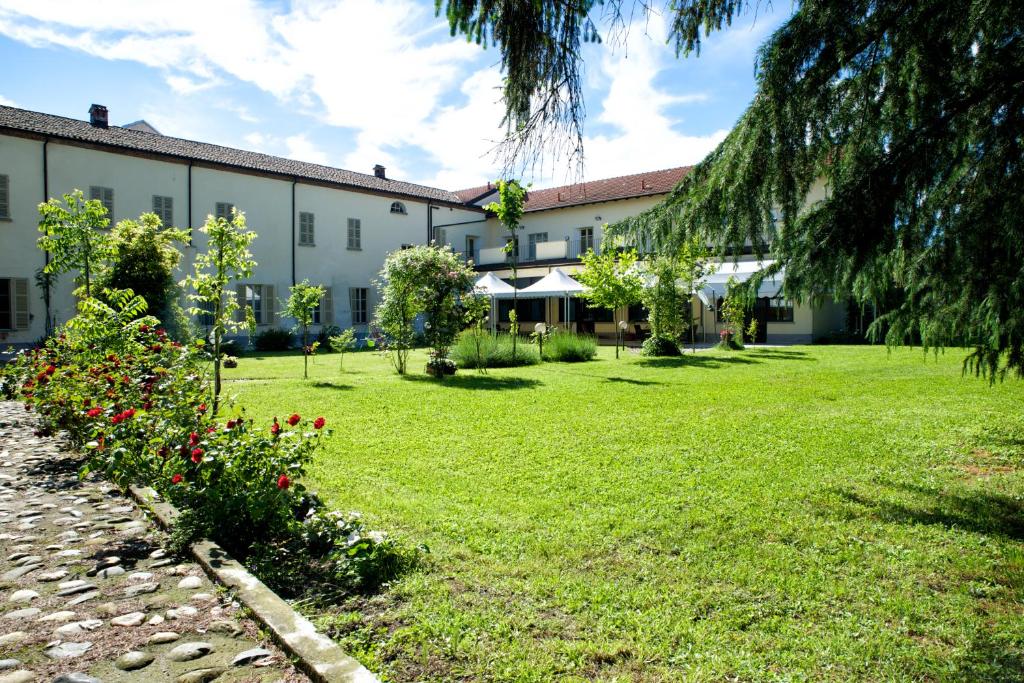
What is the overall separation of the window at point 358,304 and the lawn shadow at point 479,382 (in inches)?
643

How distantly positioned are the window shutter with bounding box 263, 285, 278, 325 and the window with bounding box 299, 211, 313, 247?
256cm

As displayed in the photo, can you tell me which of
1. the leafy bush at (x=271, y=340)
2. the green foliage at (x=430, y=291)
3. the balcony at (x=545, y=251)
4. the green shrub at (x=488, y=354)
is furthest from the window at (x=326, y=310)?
the green foliage at (x=430, y=291)

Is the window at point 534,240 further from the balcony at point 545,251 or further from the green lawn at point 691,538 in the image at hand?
the green lawn at point 691,538

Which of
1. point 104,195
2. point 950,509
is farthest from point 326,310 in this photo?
point 950,509

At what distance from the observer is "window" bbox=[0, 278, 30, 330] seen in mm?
19641

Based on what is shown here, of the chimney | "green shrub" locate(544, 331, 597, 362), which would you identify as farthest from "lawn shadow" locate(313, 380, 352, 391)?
the chimney

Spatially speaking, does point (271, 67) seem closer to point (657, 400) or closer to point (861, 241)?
point (861, 241)

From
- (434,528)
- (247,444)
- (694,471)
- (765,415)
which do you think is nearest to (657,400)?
(765,415)

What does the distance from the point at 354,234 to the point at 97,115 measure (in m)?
10.5

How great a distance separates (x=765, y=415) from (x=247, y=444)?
669cm

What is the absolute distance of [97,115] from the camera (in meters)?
24.0

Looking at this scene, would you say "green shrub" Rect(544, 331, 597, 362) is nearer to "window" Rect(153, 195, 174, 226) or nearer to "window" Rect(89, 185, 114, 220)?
"window" Rect(153, 195, 174, 226)

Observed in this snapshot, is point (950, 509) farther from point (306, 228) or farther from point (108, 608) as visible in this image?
point (306, 228)

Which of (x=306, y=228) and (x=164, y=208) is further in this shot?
(x=306, y=228)
